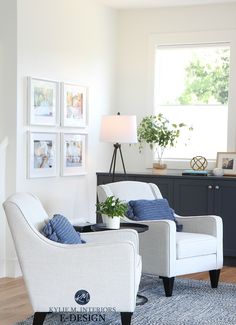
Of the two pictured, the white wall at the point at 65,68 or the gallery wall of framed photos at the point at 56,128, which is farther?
the gallery wall of framed photos at the point at 56,128

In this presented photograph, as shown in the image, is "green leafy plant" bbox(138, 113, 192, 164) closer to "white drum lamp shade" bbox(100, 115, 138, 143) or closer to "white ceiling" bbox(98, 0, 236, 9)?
"white drum lamp shade" bbox(100, 115, 138, 143)

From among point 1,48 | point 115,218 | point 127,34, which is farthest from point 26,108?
point 127,34

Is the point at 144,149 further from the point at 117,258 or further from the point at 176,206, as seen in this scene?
the point at 117,258

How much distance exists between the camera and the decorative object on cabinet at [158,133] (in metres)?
6.65

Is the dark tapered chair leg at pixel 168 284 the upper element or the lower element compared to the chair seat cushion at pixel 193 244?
lower

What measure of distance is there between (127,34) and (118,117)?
162 centimetres

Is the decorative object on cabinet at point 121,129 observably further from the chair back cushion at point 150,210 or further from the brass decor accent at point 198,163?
the brass decor accent at point 198,163

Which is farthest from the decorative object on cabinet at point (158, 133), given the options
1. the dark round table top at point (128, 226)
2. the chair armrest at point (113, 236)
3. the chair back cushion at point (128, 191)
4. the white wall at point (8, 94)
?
the chair armrest at point (113, 236)

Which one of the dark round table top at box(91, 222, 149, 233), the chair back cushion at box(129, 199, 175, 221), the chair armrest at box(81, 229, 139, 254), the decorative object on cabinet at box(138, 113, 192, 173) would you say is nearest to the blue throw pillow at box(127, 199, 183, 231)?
the chair back cushion at box(129, 199, 175, 221)

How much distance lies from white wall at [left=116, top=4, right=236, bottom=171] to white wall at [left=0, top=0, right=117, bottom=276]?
0.47 feet

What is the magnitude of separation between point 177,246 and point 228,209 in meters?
1.53

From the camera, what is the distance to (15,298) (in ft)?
15.8

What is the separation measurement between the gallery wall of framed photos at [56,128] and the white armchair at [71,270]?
6.24ft

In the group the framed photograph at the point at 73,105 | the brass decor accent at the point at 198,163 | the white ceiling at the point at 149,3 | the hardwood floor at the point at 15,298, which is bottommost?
the hardwood floor at the point at 15,298
